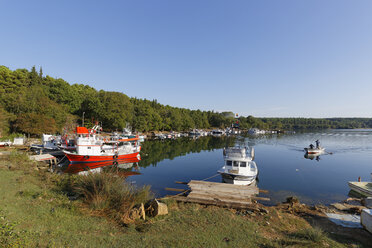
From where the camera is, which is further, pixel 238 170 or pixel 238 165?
pixel 238 165

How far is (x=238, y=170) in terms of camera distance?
790 inches

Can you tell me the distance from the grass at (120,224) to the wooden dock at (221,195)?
70 centimetres

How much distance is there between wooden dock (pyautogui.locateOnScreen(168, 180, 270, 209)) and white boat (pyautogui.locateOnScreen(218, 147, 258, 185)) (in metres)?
4.92

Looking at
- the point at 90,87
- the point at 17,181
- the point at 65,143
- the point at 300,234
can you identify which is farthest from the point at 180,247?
the point at 90,87

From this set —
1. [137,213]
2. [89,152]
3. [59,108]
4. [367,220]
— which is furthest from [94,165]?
[59,108]

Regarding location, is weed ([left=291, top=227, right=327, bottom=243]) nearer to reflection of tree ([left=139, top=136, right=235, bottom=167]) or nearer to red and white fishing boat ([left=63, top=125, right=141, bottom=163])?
reflection of tree ([left=139, top=136, right=235, bottom=167])

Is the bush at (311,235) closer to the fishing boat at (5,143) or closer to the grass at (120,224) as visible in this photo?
the grass at (120,224)

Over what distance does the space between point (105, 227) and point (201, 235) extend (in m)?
4.19

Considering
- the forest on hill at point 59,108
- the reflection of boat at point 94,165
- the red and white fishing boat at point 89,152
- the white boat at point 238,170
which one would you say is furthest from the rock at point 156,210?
the forest on hill at point 59,108

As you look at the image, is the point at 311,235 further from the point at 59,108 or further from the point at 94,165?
the point at 59,108

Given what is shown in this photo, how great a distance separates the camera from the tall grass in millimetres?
9148

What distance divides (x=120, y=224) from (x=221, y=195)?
7265 mm

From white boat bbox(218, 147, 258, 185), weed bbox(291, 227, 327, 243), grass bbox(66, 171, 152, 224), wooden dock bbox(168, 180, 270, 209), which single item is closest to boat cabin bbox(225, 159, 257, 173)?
white boat bbox(218, 147, 258, 185)

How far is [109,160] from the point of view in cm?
3188
